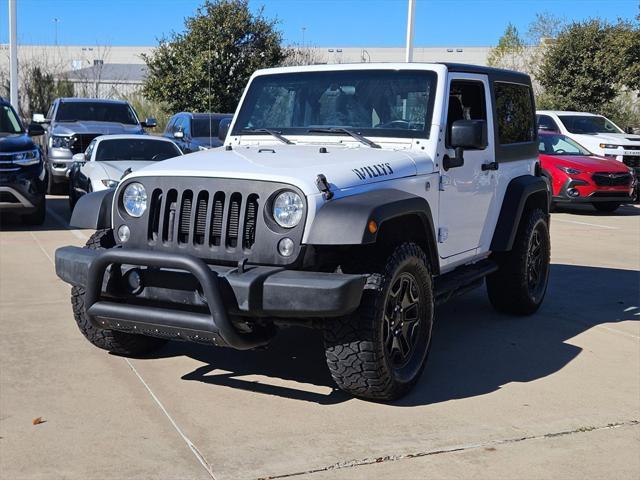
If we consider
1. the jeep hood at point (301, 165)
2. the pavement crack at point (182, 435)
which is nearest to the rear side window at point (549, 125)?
the jeep hood at point (301, 165)

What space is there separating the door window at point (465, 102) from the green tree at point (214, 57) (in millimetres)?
15554

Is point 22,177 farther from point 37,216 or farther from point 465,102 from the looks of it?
point 465,102

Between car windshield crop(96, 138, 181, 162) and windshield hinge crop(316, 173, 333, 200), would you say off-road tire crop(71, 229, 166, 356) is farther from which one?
car windshield crop(96, 138, 181, 162)

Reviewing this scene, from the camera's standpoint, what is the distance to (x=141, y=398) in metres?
4.70

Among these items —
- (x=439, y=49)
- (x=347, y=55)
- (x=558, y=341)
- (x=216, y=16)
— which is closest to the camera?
(x=558, y=341)

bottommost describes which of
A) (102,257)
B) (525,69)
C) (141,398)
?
(141,398)

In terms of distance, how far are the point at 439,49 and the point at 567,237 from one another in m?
46.3

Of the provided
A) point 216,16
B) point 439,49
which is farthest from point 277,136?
point 439,49

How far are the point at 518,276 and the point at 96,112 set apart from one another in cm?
1160

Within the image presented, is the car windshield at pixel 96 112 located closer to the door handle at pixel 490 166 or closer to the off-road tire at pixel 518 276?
the off-road tire at pixel 518 276

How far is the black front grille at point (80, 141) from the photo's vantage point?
1464 cm

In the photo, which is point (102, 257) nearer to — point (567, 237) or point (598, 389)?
point (598, 389)

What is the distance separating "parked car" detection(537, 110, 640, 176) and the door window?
1110 centimetres

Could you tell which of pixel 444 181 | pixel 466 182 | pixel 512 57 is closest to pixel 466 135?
pixel 444 181
